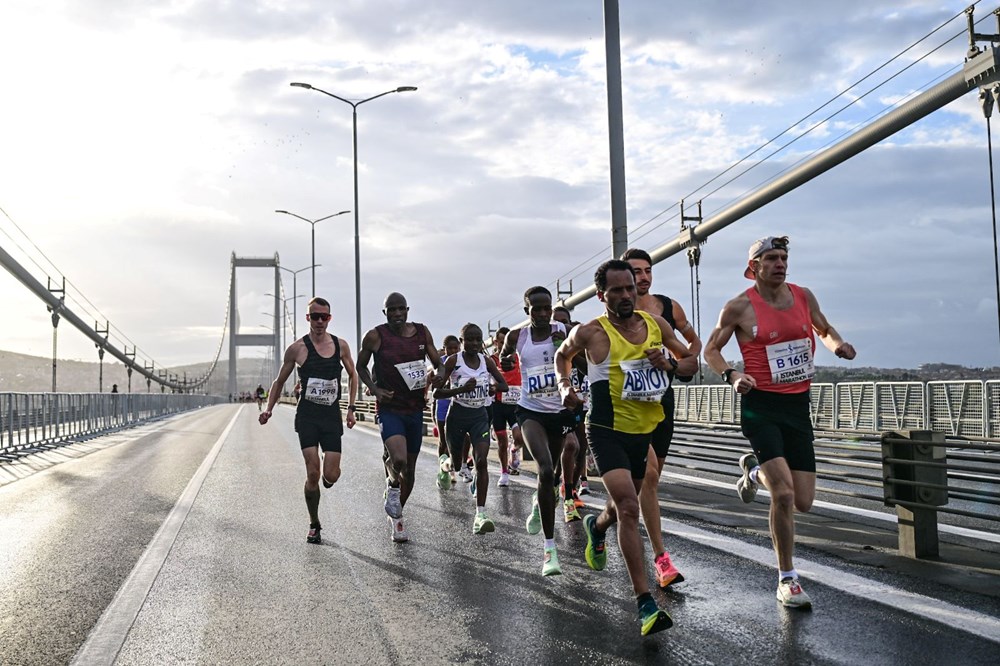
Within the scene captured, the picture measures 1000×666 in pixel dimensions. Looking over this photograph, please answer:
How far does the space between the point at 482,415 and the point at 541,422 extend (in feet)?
7.29

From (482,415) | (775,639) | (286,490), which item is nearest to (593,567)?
(775,639)

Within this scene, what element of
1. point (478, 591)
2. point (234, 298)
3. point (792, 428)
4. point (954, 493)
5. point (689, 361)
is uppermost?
point (234, 298)

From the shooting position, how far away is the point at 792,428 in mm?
5641

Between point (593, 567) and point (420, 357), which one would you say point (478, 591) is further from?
point (420, 357)

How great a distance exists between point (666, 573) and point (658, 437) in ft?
2.95

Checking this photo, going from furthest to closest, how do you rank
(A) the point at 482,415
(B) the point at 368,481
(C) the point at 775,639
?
1. (B) the point at 368,481
2. (A) the point at 482,415
3. (C) the point at 775,639

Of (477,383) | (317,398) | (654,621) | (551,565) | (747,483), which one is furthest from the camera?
(477,383)

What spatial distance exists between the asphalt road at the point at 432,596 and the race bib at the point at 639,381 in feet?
3.65

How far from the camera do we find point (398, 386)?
830 centimetres

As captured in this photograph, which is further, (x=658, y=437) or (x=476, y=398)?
(x=476, y=398)

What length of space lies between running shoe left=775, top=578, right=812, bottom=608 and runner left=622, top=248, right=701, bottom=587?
585mm

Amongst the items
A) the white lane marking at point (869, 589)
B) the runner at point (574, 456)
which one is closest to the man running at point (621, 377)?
the white lane marking at point (869, 589)

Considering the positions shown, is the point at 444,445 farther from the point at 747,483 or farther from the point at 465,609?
the point at 465,609

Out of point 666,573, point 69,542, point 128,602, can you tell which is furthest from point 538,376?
point 69,542
